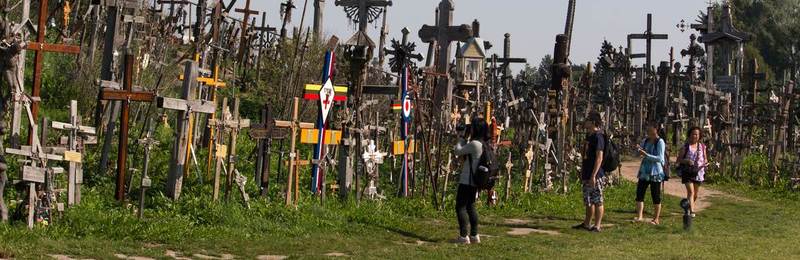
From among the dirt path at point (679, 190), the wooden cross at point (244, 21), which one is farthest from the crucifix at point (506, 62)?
the wooden cross at point (244, 21)

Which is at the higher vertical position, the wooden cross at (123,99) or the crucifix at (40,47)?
the crucifix at (40,47)

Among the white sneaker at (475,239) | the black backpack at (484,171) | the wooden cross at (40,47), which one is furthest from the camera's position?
the white sneaker at (475,239)

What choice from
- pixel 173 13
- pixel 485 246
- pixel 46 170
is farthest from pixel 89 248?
pixel 173 13

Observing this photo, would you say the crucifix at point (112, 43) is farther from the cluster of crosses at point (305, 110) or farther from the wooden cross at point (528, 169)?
the wooden cross at point (528, 169)

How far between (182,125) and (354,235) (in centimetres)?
258

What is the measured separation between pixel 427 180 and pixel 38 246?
9697 mm

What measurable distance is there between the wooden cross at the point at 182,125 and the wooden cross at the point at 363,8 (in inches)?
196

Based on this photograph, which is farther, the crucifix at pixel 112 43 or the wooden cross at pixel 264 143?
the crucifix at pixel 112 43

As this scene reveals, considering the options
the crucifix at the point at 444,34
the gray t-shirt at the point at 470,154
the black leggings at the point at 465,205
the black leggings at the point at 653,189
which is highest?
the crucifix at the point at 444,34

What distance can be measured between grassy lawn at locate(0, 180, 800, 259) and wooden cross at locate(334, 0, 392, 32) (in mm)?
3580

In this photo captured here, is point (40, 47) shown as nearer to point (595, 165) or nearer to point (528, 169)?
point (595, 165)

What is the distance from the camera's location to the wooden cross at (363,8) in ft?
70.6

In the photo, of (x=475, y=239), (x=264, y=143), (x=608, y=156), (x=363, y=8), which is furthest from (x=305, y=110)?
(x=475, y=239)

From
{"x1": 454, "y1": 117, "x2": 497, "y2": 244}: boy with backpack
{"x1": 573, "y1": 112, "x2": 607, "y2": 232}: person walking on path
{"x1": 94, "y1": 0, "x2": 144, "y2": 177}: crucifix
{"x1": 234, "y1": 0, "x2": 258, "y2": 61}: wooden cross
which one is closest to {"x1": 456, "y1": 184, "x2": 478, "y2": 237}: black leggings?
{"x1": 454, "y1": 117, "x2": 497, "y2": 244}: boy with backpack
